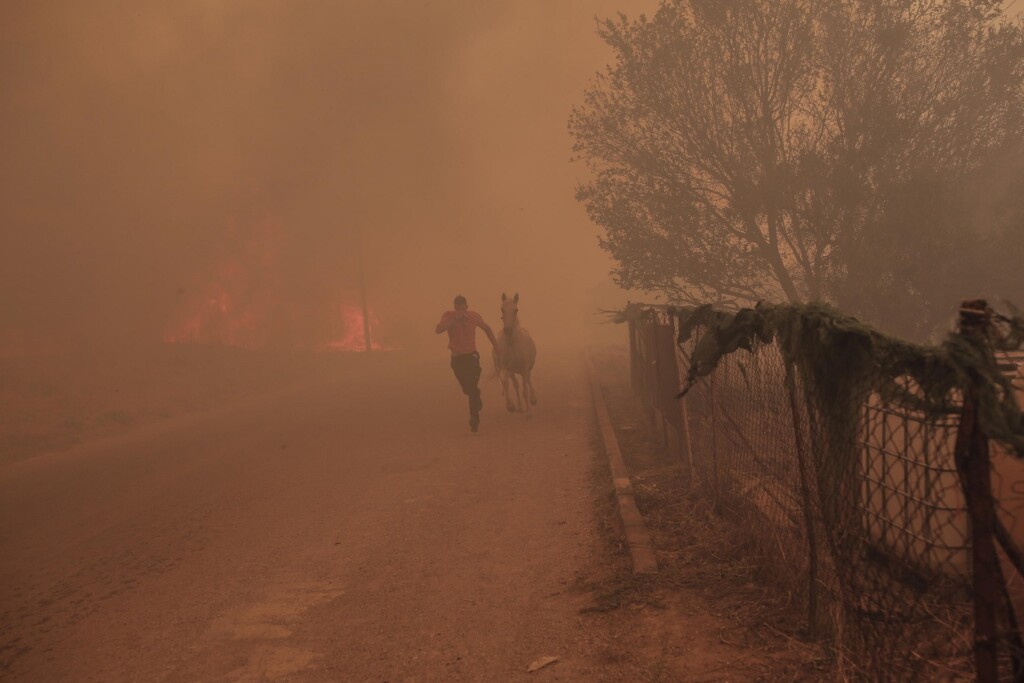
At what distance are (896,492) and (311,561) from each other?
16.3ft

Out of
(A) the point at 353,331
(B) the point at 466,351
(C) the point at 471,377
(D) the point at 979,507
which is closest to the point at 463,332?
(B) the point at 466,351

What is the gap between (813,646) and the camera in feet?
13.9

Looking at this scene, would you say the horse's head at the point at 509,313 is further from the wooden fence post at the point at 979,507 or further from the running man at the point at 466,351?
the wooden fence post at the point at 979,507

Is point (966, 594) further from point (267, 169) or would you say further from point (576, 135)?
point (267, 169)

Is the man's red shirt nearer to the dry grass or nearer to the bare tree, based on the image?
the bare tree

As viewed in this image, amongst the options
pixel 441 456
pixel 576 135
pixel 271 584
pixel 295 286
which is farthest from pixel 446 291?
pixel 271 584

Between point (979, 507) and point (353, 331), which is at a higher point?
point (353, 331)

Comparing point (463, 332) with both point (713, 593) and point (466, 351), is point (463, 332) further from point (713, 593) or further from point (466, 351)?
point (713, 593)

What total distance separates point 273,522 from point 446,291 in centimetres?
7115

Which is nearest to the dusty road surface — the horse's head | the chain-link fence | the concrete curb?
the concrete curb

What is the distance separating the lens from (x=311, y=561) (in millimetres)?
6828

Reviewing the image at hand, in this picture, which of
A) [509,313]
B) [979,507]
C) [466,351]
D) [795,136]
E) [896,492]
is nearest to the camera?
[979,507]

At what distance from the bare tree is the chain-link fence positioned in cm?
1078

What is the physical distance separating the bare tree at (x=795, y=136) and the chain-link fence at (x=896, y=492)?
35.4 ft
